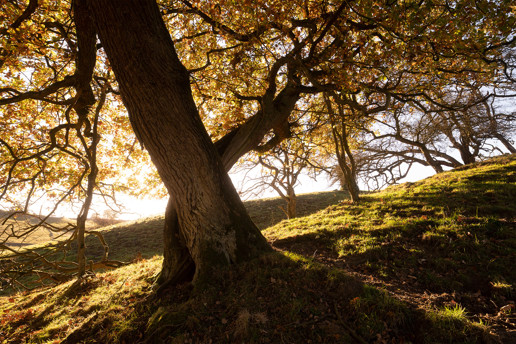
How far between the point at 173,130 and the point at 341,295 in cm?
363

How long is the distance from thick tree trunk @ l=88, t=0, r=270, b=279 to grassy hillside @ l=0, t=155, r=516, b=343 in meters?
0.61

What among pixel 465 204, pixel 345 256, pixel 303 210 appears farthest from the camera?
pixel 303 210

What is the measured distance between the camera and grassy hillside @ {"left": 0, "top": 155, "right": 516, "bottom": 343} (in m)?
2.79

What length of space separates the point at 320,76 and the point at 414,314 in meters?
5.52

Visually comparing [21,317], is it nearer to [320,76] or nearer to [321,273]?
[321,273]

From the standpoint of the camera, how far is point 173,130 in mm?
3863

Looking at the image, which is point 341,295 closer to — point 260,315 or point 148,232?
point 260,315

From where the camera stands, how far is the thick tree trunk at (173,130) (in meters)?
3.66

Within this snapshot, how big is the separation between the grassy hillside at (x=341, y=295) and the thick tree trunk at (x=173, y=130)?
0.61 m

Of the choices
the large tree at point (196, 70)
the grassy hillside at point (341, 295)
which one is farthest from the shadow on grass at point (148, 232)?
the large tree at point (196, 70)

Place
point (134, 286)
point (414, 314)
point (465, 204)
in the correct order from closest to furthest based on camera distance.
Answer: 1. point (414, 314)
2. point (134, 286)
3. point (465, 204)

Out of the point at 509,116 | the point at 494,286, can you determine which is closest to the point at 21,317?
the point at 494,286

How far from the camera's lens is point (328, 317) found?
9.64 ft

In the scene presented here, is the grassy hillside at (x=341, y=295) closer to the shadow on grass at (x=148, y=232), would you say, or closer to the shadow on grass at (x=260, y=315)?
the shadow on grass at (x=260, y=315)
